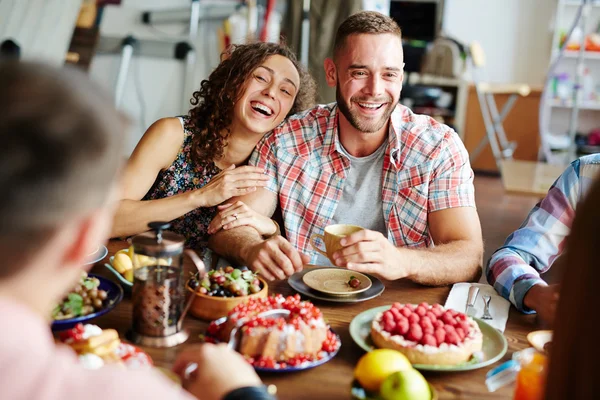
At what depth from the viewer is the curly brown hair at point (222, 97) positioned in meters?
2.26

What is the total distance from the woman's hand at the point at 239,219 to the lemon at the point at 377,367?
36.7 inches

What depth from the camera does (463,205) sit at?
2014mm

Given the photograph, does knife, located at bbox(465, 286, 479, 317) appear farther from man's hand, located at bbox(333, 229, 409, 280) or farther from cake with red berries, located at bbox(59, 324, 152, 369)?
cake with red berries, located at bbox(59, 324, 152, 369)

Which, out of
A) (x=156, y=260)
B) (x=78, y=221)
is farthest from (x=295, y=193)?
(x=78, y=221)

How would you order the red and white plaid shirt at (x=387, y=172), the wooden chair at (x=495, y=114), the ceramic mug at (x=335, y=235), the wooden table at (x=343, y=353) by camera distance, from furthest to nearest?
the wooden chair at (x=495, y=114), the red and white plaid shirt at (x=387, y=172), the ceramic mug at (x=335, y=235), the wooden table at (x=343, y=353)

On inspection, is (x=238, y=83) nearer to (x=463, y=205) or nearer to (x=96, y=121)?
(x=463, y=205)

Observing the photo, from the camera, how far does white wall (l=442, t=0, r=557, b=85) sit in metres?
7.52

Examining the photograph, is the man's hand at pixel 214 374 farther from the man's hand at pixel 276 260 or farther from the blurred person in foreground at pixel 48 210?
the man's hand at pixel 276 260

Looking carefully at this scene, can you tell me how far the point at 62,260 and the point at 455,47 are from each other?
6.46 metres

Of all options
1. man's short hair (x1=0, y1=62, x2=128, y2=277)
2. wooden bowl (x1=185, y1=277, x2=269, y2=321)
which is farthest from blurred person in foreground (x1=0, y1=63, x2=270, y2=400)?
wooden bowl (x1=185, y1=277, x2=269, y2=321)

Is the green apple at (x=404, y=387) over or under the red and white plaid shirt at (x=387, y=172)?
under

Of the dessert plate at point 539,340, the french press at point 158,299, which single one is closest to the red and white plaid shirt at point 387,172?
the dessert plate at point 539,340

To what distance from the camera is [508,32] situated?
7621mm

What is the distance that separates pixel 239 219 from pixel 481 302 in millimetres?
782
